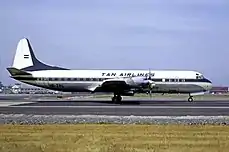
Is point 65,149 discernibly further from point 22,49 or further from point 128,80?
point 22,49

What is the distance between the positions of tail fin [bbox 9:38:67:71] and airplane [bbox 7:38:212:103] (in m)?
0.74

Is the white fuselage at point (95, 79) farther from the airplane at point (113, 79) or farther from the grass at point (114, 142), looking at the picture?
the grass at point (114, 142)

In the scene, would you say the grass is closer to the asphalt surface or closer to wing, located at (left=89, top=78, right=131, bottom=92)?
the asphalt surface

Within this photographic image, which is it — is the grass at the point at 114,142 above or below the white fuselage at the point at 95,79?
below

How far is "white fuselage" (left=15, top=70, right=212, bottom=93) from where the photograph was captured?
5031 cm

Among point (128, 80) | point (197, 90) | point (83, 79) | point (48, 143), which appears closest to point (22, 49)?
point (83, 79)

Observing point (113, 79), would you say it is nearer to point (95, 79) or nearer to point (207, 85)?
point (95, 79)

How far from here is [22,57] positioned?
5541 cm

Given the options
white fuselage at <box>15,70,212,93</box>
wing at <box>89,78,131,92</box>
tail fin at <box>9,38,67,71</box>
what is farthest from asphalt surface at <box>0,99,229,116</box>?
tail fin at <box>9,38,67,71</box>

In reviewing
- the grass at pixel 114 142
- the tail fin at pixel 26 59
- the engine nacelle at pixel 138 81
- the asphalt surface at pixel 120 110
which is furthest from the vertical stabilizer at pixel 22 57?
the grass at pixel 114 142

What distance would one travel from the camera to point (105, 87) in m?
49.8

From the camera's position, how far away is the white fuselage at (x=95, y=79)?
5031 centimetres

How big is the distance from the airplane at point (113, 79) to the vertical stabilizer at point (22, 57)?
242 centimetres

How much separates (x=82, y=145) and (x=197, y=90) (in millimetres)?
41253
